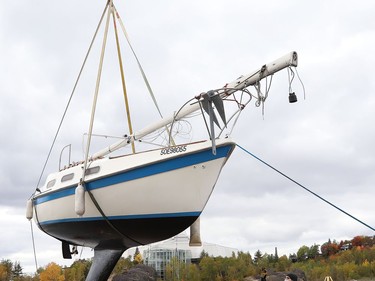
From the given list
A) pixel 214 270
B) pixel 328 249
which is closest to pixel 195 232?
pixel 214 270

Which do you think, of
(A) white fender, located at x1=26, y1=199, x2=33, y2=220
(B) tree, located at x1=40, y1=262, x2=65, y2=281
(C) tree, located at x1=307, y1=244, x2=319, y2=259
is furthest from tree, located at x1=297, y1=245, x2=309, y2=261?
(A) white fender, located at x1=26, y1=199, x2=33, y2=220

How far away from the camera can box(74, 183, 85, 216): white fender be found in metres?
9.64

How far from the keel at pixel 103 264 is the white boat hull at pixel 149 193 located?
27 centimetres

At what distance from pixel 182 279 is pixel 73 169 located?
872 inches

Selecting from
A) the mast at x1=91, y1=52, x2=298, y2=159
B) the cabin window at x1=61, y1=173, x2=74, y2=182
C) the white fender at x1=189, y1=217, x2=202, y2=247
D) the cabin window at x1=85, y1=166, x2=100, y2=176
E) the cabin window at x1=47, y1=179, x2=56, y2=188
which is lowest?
the white fender at x1=189, y1=217, x2=202, y2=247

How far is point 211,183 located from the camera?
30.4 feet

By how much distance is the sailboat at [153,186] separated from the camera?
30.3 feet

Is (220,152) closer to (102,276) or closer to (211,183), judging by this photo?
(211,183)

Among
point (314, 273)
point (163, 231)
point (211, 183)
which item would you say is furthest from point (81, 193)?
point (314, 273)

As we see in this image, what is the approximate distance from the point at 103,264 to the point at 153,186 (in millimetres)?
2833

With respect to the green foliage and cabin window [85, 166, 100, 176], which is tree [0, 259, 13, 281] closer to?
the green foliage

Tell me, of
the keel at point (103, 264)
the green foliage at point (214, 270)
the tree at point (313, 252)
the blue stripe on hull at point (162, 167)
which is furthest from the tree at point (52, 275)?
the tree at point (313, 252)

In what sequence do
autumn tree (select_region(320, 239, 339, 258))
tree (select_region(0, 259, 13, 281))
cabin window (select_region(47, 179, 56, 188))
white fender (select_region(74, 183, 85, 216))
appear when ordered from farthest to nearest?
autumn tree (select_region(320, 239, 339, 258)), tree (select_region(0, 259, 13, 281)), cabin window (select_region(47, 179, 56, 188)), white fender (select_region(74, 183, 85, 216))

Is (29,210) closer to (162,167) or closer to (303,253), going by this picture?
(162,167)
